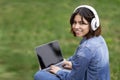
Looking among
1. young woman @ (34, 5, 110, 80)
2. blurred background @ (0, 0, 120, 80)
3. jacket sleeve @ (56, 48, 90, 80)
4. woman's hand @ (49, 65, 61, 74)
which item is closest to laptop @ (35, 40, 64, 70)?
woman's hand @ (49, 65, 61, 74)

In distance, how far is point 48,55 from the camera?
4.80 m

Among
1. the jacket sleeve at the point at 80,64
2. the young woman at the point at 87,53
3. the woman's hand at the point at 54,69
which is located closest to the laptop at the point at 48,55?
the woman's hand at the point at 54,69

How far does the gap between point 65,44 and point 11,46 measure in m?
1.09

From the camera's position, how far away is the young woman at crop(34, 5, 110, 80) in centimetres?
417

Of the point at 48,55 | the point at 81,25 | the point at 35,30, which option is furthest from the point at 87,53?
the point at 35,30

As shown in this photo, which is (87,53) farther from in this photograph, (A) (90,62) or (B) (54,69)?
(B) (54,69)

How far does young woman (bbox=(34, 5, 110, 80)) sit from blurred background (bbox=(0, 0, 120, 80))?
102 inches

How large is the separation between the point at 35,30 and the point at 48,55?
4.69m

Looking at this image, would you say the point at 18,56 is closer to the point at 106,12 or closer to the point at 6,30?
the point at 6,30

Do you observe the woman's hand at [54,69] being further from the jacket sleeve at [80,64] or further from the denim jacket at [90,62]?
the jacket sleeve at [80,64]

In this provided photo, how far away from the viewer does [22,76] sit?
712cm

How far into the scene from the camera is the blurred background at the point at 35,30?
7.54 meters

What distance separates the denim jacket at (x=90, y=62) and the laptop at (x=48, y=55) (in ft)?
1.17

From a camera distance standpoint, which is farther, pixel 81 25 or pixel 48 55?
pixel 48 55
